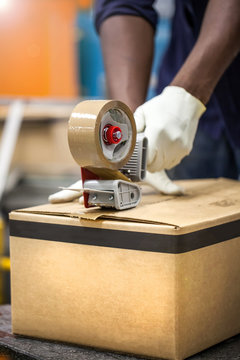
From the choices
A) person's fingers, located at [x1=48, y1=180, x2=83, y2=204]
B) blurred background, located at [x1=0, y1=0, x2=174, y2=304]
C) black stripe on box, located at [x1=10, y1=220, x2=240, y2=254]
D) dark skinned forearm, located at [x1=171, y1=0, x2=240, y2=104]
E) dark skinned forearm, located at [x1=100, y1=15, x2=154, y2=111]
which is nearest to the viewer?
black stripe on box, located at [x1=10, y1=220, x2=240, y2=254]

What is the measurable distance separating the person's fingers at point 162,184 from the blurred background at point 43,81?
1.85 metres

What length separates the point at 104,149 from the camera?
86cm

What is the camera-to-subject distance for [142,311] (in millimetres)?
834

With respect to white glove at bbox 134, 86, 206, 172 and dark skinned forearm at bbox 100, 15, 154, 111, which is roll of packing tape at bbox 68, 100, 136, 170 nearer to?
white glove at bbox 134, 86, 206, 172

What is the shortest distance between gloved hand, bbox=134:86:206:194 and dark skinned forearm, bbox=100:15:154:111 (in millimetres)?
196

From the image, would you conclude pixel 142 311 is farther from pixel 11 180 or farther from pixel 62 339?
pixel 11 180

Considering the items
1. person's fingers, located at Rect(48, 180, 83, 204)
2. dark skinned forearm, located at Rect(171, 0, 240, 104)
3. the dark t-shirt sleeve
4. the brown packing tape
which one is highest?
the dark t-shirt sleeve

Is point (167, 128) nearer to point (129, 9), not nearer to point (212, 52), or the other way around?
point (212, 52)

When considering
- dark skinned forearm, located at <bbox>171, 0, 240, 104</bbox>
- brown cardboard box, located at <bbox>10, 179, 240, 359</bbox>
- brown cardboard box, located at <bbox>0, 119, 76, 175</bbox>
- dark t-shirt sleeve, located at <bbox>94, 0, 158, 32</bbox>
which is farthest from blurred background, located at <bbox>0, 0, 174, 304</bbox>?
brown cardboard box, located at <bbox>10, 179, 240, 359</bbox>

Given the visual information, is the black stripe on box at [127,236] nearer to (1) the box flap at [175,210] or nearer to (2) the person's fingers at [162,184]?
(1) the box flap at [175,210]

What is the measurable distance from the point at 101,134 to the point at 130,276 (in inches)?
8.7

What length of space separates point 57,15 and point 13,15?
0.29m

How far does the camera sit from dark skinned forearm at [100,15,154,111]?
1.31m

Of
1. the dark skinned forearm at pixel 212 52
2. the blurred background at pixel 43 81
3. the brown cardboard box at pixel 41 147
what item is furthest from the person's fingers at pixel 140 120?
the brown cardboard box at pixel 41 147
